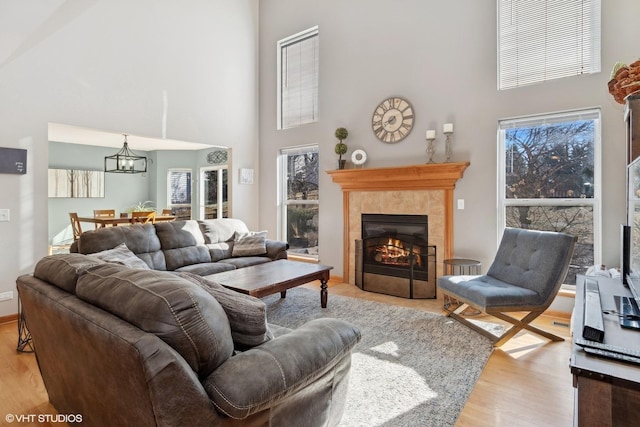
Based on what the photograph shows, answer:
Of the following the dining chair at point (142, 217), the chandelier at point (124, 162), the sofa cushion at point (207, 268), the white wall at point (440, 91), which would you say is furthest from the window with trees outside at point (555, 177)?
the chandelier at point (124, 162)

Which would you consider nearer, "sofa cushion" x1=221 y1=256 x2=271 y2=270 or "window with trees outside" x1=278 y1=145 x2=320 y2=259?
"sofa cushion" x1=221 y1=256 x2=271 y2=270

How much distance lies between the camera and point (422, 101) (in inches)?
173

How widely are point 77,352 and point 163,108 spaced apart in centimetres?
426

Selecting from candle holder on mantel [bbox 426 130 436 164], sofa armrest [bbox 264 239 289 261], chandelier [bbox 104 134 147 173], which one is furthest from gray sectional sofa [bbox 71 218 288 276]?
chandelier [bbox 104 134 147 173]

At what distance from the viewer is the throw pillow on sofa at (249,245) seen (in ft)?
15.5

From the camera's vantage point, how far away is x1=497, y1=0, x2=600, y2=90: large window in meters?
3.41

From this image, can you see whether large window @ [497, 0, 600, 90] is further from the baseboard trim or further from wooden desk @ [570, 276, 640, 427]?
the baseboard trim

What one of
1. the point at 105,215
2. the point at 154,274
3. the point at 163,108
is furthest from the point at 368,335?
the point at 105,215

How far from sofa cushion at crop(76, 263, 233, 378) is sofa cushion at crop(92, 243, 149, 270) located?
2079 mm

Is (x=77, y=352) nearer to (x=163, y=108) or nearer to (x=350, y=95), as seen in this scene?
(x=163, y=108)

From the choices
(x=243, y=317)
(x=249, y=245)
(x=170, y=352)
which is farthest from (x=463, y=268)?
(x=170, y=352)

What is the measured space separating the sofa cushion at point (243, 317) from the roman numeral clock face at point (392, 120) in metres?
3.66

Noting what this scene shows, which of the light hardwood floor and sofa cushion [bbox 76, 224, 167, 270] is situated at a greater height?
sofa cushion [bbox 76, 224, 167, 270]

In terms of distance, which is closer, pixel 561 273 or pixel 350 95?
pixel 561 273
